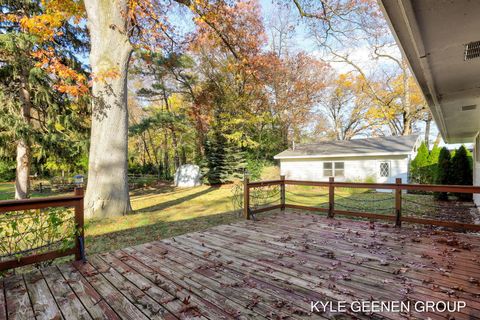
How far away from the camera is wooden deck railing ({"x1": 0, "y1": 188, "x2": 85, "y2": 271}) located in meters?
2.76

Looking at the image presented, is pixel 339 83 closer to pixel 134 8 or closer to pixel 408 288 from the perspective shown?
pixel 134 8

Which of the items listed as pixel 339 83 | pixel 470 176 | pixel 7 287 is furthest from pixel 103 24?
pixel 339 83

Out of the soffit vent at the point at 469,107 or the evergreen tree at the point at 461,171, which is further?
the evergreen tree at the point at 461,171

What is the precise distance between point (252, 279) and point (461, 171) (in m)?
10.6

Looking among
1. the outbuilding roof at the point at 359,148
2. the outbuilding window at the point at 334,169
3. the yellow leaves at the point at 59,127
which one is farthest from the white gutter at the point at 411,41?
the yellow leaves at the point at 59,127

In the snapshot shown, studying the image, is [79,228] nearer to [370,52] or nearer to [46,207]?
[46,207]

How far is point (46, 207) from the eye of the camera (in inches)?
119

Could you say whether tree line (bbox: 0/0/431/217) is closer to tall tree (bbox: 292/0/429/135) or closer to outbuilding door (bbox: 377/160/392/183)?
tall tree (bbox: 292/0/429/135)

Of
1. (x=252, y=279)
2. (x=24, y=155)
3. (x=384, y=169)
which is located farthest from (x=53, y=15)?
(x=384, y=169)

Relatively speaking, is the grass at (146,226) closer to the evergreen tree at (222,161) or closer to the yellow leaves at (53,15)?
the yellow leaves at (53,15)

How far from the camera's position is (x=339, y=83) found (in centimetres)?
2203

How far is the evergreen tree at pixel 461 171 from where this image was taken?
9.47m

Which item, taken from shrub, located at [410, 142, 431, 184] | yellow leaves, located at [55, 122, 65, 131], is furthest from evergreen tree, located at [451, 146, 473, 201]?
yellow leaves, located at [55, 122, 65, 131]

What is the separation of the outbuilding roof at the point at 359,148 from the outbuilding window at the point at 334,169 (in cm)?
67
